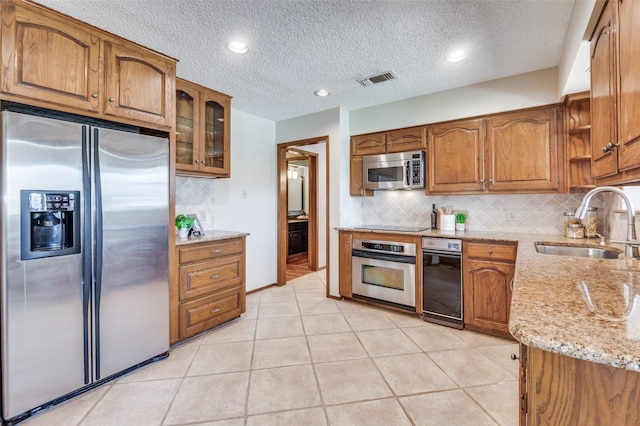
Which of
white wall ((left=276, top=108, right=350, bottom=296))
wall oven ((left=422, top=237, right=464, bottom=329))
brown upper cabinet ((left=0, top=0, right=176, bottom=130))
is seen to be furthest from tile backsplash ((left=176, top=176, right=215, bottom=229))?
wall oven ((left=422, top=237, right=464, bottom=329))

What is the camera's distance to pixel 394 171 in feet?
11.0

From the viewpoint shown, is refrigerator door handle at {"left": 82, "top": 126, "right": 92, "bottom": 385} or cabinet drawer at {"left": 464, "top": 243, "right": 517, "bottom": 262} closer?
refrigerator door handle at {"left": 82, "top": 126, "right": 92, "bottom": 385}

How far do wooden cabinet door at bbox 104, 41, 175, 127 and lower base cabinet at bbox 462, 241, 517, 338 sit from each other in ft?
9.50

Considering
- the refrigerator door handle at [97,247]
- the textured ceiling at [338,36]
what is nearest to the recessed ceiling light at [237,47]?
the textured ceiling at [338,36]

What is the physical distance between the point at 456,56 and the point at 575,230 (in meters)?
1.81

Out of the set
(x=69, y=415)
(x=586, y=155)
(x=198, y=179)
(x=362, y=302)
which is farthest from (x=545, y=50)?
(x=69, y=415)

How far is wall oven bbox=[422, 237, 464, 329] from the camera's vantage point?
2.72 metres

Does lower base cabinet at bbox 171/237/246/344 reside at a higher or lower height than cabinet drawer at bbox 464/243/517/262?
lower

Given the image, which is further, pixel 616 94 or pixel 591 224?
pixel 591 224

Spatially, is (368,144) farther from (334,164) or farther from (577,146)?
(577,146)

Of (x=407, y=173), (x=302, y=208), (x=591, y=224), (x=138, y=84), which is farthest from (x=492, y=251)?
(x=302, y=208)

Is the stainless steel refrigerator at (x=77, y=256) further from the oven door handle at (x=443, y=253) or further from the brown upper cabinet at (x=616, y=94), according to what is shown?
the brown upper cabinet at (x=616, y=94)

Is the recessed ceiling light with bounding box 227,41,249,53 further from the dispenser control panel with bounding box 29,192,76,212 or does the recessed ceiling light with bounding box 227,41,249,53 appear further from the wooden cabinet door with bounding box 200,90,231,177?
the dispenser control panel with bounding box 29,192,76,212

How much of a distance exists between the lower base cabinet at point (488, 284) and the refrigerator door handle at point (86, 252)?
2.95 metres
